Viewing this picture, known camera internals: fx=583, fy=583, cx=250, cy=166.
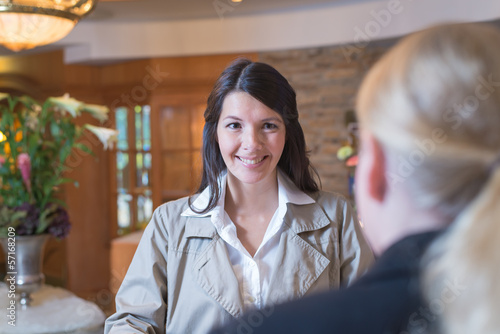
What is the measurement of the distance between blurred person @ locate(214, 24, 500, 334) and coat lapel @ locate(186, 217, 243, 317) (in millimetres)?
841

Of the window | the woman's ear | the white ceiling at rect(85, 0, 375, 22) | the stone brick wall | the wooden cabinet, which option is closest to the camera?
the woman's ear

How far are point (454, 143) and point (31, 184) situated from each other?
7.20 ft

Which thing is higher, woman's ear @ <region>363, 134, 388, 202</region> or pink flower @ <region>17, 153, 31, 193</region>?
woman's ear @ <region>363, 134, 388, 202</region>

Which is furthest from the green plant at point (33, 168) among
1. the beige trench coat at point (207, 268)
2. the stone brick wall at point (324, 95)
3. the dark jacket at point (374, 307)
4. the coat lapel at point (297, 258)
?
the stone brick wall at point (324, 95)

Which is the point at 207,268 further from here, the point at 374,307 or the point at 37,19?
the point at 37,19

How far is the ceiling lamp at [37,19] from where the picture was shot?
8.36 ft

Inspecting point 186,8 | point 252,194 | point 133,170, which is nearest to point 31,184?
point 252,194

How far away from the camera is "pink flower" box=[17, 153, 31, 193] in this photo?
2.43 m

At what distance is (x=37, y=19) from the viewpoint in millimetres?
2830

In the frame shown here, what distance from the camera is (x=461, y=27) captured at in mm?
691

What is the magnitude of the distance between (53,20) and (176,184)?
Answer: 3441 mm

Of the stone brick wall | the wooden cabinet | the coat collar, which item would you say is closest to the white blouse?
the coat collar

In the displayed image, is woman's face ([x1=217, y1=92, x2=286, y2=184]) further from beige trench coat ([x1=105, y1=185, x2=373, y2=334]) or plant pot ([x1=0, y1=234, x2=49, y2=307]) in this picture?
plant pot ([x1=0, y1=234, x2=49, y2=307])

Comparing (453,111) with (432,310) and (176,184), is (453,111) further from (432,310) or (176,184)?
(176,184)
